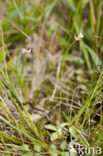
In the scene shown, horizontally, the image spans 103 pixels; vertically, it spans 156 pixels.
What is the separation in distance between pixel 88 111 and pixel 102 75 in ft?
0.94

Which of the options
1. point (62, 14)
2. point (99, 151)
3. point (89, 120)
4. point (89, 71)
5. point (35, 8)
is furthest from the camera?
point (62, 14)

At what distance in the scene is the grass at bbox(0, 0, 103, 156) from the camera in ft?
3.52

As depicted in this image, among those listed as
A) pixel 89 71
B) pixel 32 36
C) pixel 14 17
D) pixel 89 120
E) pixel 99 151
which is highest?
pixel 14 17

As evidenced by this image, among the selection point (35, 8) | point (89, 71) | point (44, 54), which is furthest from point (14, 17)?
point (89, 71)

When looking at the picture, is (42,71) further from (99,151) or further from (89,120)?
(99,151)

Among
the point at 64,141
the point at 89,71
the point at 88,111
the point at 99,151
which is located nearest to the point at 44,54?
the point at 89,71

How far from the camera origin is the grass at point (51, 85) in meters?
1.07

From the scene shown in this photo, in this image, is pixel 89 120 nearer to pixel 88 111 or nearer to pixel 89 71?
pixel 88 111

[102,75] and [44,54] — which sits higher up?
[44,54]

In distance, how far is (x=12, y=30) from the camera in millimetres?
1914

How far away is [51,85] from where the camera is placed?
1.71 meters

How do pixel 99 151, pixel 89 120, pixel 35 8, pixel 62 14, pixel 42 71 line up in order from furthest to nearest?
pixel 62 14 < pixel 35 8 < pixel 42 71 < pixel 89 120 < pixel 99 151

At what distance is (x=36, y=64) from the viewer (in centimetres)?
188

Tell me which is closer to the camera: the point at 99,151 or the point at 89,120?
the point at 99,151
